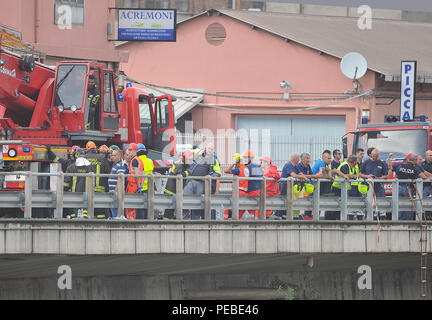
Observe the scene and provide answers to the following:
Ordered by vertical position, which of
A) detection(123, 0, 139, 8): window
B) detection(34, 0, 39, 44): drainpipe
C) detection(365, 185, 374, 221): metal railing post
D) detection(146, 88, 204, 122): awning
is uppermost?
detection(123, 0, 139, 8): window

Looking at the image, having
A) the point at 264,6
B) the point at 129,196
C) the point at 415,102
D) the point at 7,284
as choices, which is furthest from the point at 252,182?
the point at 264,6

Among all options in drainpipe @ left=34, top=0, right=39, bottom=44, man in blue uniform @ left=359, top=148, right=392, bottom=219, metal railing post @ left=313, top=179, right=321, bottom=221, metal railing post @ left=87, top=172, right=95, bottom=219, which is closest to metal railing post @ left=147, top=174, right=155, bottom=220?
metal railing post @ left=87, top=172, right=95, bottom=219

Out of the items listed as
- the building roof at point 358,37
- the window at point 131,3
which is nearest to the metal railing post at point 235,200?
the building roof at point 358,37

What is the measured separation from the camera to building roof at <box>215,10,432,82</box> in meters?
42.7

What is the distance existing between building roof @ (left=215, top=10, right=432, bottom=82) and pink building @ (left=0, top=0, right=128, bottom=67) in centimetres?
1116

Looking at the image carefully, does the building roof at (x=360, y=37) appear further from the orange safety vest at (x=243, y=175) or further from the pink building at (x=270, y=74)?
the orange safety vest at (x=243, y=175)

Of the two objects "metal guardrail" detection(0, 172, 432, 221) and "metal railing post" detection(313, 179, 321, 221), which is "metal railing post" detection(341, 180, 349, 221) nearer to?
"metal guardrail" detection(0, 172, 432, 221)

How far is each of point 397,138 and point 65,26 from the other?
10.7 m

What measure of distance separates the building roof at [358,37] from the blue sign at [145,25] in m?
10.5

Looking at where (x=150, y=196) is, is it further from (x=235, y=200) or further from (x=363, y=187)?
(x=363, y=187)

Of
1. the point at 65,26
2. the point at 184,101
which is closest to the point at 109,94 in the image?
the point at 65,26

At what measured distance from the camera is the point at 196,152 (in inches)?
798

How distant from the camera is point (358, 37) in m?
47.2
